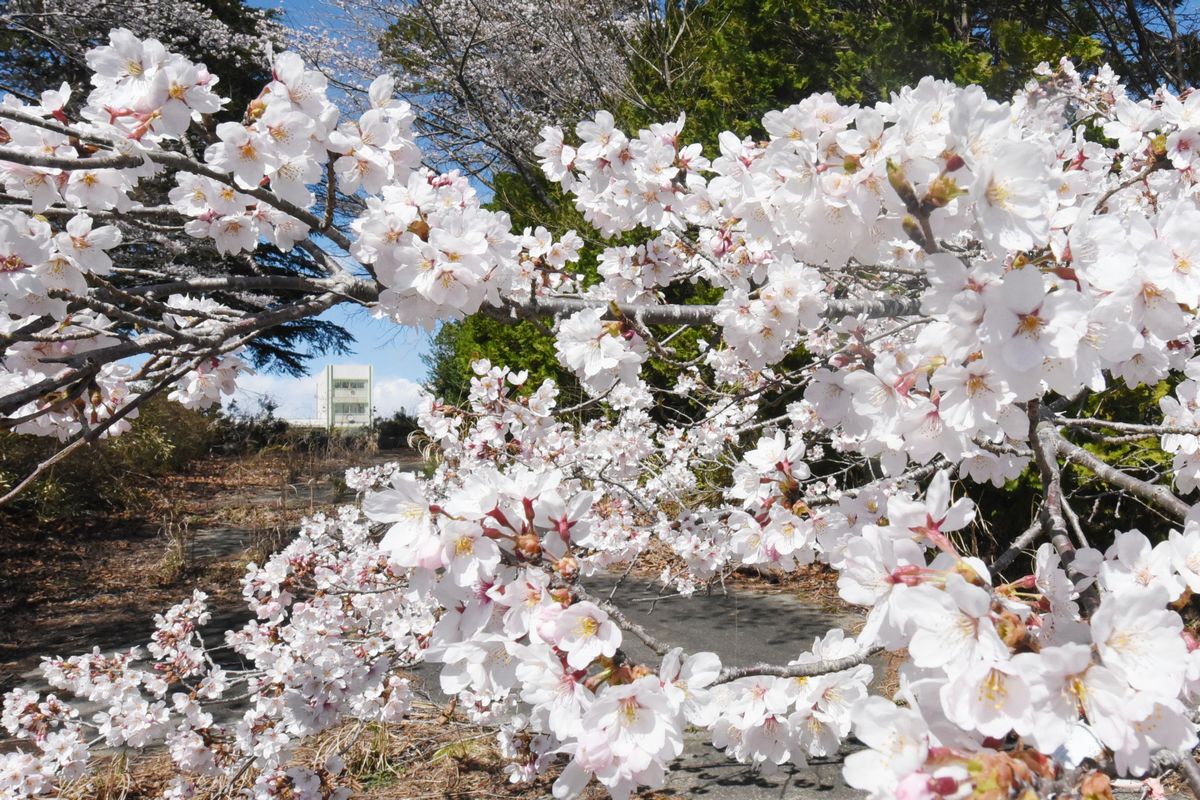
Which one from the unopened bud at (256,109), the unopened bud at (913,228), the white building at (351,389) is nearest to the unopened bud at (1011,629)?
the unopened bud at (913,228)

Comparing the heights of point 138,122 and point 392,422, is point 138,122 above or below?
above

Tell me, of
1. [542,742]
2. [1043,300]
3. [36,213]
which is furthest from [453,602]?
[542,742]

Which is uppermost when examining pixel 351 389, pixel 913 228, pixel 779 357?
pixel 913 228

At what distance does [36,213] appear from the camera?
147 cm

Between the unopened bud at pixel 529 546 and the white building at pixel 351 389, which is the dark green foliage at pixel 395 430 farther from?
the unopened bud at pixel 529 546

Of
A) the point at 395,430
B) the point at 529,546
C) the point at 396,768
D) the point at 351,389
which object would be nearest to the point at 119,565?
the point at 396,768

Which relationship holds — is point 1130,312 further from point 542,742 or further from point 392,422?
point 392,422

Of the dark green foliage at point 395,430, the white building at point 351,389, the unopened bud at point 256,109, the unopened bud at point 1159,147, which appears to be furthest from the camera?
the white building at point 351,389

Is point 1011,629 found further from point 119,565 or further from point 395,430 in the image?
point 395,430

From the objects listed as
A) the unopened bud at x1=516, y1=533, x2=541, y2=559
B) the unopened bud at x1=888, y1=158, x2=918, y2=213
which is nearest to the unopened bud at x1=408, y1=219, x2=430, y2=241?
the unopened bud at x1=516, y1=533, x2=541, y2=559

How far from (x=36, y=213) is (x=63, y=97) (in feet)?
0.83

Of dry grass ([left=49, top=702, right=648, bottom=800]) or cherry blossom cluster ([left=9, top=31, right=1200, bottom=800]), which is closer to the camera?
cherry blossom cluster ([left=9, top=31, right=1200, bottom=800])

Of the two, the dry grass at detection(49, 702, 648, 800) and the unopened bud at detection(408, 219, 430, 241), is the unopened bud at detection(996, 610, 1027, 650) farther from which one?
the dry grass at detection(49, 702, 648, 800)

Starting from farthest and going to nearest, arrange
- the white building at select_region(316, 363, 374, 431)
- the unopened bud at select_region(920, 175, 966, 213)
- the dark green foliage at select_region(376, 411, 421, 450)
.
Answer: the white building at select_region(316, 363, 374, 431) < the dark green foliage at select_region(376, 411, 421, 450) < the unopened bud at select_region(920, 175, 966, 213)
